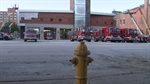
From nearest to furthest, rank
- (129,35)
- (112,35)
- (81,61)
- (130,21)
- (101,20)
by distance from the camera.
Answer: (81,61) < (112,35) < (129,35) < (130,21) < (101,20)

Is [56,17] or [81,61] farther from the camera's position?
[56,17]

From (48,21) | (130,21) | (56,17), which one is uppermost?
(56,17)

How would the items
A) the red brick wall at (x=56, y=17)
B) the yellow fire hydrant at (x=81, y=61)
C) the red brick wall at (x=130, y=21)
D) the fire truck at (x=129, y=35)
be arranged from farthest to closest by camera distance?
the red brick wall at (x=56, y=17)
the red brick wall at (x=130, y=21)
the fire truck at (x=129, y=35)
the yellow fire hydrant at (x=81, y=61)

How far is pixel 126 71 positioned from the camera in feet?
27.9

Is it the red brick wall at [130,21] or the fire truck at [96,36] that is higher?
the red brick wall at [130,21]

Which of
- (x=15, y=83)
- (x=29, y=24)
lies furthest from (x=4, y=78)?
(x=29, y=24)

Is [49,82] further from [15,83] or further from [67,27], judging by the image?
[67,27]

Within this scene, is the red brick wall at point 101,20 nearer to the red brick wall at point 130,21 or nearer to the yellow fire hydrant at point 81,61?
the red brick wall at point 130,21

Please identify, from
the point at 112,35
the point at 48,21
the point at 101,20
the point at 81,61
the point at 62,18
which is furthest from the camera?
the point at 101,20

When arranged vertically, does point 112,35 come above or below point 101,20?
below

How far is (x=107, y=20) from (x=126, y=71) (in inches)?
2709

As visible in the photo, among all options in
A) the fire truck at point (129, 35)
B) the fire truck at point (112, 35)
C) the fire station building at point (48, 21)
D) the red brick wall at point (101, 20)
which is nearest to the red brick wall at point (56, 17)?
the fire station building at point (48, 21)

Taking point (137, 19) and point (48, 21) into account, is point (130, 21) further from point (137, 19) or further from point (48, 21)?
point (48, 21)

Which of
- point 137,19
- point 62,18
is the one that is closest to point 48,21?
point 62,18
